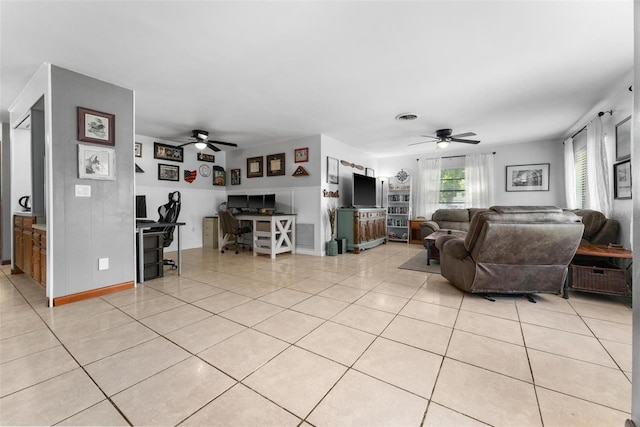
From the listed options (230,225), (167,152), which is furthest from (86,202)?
(167,152)

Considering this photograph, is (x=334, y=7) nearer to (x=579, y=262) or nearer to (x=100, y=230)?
(x=100, y=230)

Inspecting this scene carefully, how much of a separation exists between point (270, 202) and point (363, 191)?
2267mm

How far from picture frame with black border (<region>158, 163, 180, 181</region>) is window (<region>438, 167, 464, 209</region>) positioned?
683 cm

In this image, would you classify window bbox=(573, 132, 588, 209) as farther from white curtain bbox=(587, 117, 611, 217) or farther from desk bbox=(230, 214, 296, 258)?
desk bbox=(230, 214, 296, 258)

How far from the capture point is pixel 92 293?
300cm

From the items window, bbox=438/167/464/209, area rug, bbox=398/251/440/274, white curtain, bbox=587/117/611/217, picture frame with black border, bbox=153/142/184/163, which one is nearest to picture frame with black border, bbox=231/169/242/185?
picture frame with black border, bbox=153/142/184/163

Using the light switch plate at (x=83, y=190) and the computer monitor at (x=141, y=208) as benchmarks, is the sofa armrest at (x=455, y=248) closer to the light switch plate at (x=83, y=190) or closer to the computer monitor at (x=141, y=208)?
the light switch plate at (x=83, y=190)

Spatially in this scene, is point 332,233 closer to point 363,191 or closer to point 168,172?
point 363,191

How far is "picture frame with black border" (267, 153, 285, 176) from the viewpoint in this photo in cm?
616

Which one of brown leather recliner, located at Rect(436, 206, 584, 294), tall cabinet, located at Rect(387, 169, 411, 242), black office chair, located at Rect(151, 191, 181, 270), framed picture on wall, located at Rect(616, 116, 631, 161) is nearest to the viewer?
brown leather recliner, located at Rect(436, 206, 584, 294)

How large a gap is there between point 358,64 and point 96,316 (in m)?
3.60

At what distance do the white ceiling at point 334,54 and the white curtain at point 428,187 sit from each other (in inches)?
117

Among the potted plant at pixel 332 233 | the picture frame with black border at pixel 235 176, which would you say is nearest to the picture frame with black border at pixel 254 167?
the picture frame with black border at pixel 235 176

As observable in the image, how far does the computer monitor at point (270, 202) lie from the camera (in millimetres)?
6094
